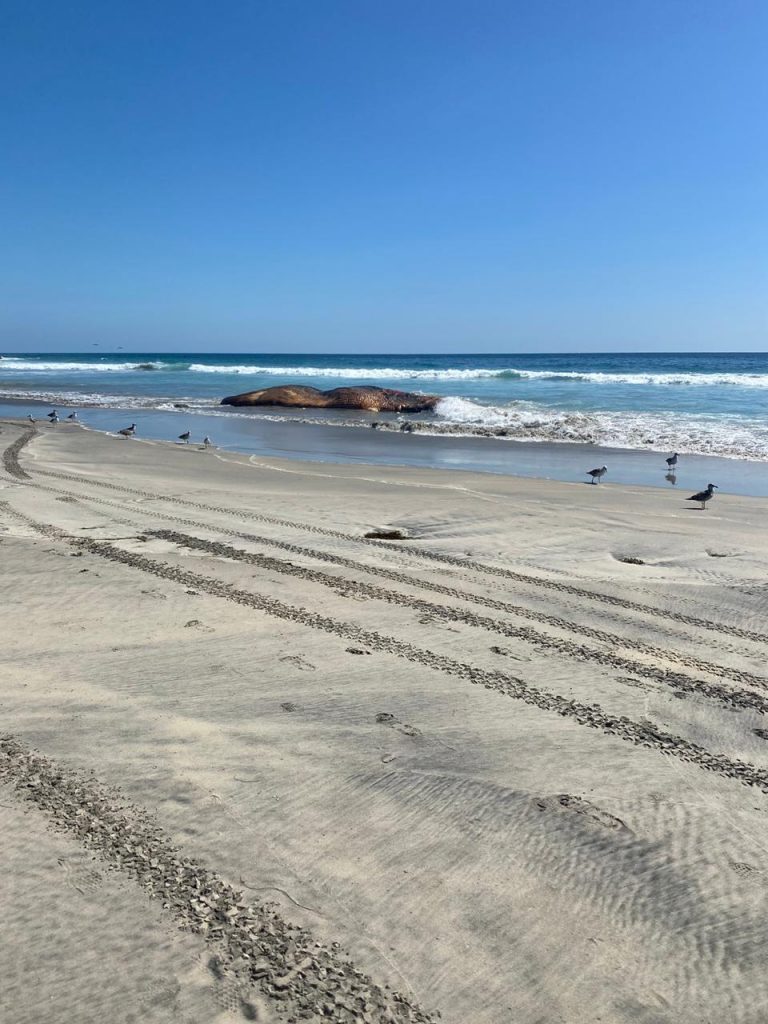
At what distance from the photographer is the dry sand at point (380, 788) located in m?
2.43

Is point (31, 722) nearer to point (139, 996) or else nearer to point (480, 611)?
point (139, 996)

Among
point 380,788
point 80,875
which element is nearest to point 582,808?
point 380,788

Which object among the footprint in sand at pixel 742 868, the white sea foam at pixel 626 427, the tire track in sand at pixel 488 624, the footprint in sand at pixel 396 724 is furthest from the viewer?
the white sea foam at pixel 626 427

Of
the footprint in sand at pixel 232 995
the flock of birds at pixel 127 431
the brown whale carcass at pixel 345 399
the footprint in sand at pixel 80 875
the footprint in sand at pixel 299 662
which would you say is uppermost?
the brown whale carcass at pixel 345 399

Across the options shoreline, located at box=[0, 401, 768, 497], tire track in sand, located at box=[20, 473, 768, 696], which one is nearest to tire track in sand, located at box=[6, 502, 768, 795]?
tire track in sand, located at box=[20, 473, 768, 696]

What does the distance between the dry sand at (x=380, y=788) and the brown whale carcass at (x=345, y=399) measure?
67.6 feet

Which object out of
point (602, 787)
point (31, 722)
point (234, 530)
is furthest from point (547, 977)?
point (234, 530)

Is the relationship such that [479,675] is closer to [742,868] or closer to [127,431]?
[742,868]

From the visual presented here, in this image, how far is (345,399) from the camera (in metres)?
27.9

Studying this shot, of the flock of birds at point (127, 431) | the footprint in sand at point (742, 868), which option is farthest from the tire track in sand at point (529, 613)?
the flock of birds at point (127, 431)

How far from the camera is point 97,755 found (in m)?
3.60

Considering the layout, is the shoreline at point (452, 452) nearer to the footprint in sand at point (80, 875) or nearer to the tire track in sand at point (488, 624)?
the tire track in sand at point (488, 624)

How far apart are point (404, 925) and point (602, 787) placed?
1.24 metres

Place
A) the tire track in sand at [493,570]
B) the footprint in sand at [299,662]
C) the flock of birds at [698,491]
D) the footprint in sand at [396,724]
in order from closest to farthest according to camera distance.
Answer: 1. the footprint in sand at [396,724]
2. the footprint in sand at [299,662]
3. the tire track in sand at [493,570]
4. the flock of birds at [698,491]
